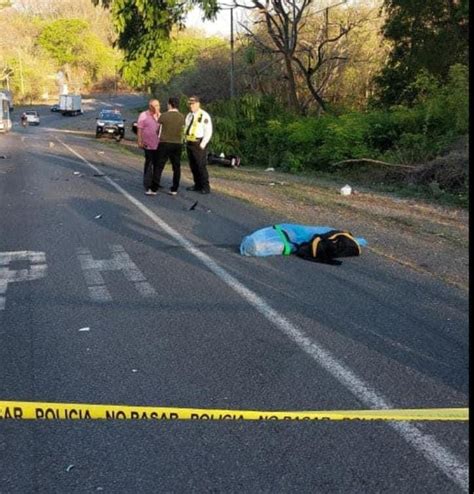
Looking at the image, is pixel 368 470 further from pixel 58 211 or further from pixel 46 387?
pixel 58 211

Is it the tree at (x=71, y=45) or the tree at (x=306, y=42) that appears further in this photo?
the tree at (x=71, y=45)

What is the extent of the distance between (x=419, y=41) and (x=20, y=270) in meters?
19.1

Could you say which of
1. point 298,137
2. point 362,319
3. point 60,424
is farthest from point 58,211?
point 298,137

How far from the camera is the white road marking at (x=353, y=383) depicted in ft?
10.3

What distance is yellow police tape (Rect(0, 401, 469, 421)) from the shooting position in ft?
11.6

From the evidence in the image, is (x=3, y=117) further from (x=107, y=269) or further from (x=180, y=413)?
(x=180, y=413)

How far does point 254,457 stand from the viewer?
10.6 ft

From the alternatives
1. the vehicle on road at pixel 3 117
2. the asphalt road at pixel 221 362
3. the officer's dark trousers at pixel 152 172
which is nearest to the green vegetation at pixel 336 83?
the officer's dark trousers at pixel 152 172

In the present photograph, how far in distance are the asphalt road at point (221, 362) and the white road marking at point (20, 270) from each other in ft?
0.10

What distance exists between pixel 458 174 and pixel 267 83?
20.2 metres

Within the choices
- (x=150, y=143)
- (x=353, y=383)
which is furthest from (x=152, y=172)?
(x=353, y=383)

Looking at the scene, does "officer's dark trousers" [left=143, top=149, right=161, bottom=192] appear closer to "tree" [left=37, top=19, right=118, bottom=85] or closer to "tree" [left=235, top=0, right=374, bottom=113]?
"tree" [left=235, top=0, right=374, bottom=113]

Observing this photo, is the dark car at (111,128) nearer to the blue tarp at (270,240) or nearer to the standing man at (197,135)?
the standing man at (197,135)

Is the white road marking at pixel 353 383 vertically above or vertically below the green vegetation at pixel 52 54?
below
